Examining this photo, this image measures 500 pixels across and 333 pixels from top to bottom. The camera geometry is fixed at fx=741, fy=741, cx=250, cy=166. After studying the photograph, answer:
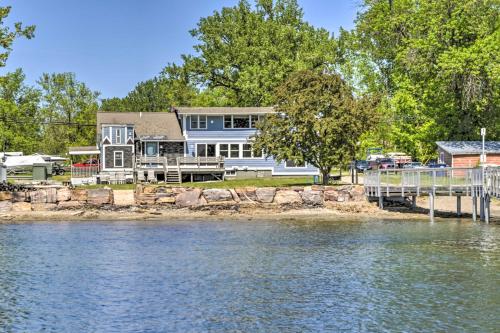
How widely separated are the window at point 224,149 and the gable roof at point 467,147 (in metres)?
20.7

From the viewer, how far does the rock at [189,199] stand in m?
54.5

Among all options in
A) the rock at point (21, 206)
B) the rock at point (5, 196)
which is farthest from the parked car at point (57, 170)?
the rock at point (21, 206)

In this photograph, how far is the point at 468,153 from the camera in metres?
60.8

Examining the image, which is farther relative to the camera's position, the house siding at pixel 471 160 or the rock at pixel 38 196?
the house siding at pixel 471 160

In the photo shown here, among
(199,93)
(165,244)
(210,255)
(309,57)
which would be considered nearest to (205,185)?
(165,244)

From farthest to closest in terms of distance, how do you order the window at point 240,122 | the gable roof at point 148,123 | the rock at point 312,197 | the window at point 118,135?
1. the window at point 240,122
2. the gable roof at point 148,123
3. the window at point 118,135
4. the rock at point 312,197

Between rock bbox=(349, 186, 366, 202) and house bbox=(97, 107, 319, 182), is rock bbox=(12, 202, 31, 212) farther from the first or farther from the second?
rock bbox=(349, 186, 366, 202)

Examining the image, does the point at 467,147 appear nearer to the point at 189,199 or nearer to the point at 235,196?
the point at 235,196

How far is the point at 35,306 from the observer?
84.7ft

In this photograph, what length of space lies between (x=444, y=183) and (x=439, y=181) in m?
0.34

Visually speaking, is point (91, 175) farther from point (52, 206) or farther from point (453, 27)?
point (453, 27)

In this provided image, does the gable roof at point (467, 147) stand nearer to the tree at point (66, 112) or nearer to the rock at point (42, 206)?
the rock at point (42, 206)

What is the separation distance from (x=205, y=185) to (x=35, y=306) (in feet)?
114

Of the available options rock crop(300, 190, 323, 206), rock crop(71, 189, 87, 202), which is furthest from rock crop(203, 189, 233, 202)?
rock crop(71, 189, 87, 202)
